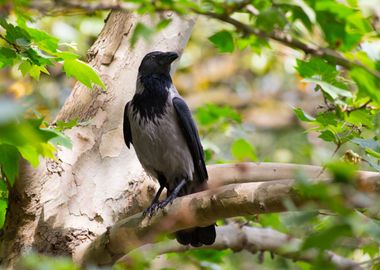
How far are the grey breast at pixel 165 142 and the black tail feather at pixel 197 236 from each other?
43 centimetres

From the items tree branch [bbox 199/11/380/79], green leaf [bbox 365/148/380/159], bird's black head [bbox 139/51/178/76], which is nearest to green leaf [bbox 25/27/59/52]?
bird's black head [bbox 139/51/178/76]

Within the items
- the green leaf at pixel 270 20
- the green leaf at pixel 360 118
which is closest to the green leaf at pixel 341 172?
the green leaf at pixel 270 20

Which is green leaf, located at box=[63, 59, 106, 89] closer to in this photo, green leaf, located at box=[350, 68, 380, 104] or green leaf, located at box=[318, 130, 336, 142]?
green leaf, located at box=[318, 130, 336, 142]

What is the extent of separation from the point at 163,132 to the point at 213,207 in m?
1.33

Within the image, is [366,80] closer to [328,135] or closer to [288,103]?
[328,135]

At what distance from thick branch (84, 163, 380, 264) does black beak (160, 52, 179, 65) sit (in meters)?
0.99

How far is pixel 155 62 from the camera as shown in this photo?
175 inches

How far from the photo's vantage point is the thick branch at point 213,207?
9.50ft

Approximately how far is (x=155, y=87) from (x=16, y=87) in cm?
278

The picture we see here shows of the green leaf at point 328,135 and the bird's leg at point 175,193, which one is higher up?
the green leaf at point 328,135

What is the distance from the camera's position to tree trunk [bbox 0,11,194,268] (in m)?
3.68

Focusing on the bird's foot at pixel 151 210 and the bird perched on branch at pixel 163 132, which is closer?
the bird's foot at pixel 151 210

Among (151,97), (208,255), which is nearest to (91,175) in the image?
(151,97)

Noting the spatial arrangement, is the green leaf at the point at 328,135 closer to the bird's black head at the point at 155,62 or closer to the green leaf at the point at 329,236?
the bird's black head at the point at 155,62
